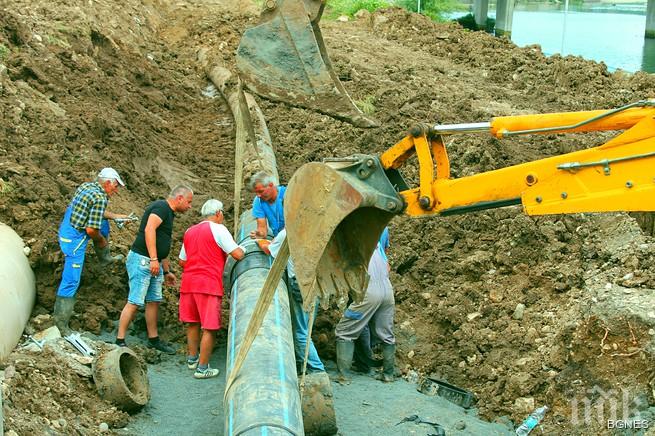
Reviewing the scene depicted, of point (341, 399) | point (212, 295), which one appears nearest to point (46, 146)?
point (212, 295)

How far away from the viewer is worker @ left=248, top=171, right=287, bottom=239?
8469 millimetres

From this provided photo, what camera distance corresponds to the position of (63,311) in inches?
324

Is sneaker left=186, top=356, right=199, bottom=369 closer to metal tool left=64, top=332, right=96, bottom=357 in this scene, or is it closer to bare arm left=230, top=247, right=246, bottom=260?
metal tool left=64, top=332, right=96, bottom=357

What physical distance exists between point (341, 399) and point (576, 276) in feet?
8.49

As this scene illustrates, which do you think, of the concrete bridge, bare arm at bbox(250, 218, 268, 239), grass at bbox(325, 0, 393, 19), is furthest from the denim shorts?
grass at bbox(325, 0, 393, 19)

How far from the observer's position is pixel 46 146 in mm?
10289

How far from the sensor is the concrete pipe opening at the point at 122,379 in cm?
710

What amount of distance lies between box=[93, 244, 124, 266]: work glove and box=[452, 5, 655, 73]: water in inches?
494

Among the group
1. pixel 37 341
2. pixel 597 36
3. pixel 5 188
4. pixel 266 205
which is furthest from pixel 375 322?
pixel 597 36

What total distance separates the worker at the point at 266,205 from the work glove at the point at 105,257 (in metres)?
1.43

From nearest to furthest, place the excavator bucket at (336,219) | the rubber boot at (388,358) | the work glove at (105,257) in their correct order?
the excavator bucket at (336,219) → the rubber boot at (388,358) → the work glove at (105,257)

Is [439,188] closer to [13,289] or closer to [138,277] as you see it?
[138,277]

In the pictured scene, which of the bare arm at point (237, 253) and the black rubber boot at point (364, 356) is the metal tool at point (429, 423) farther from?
the bare arm at point (237, 253)

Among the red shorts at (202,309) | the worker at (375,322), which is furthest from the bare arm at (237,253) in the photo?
the worker at (375,322)
